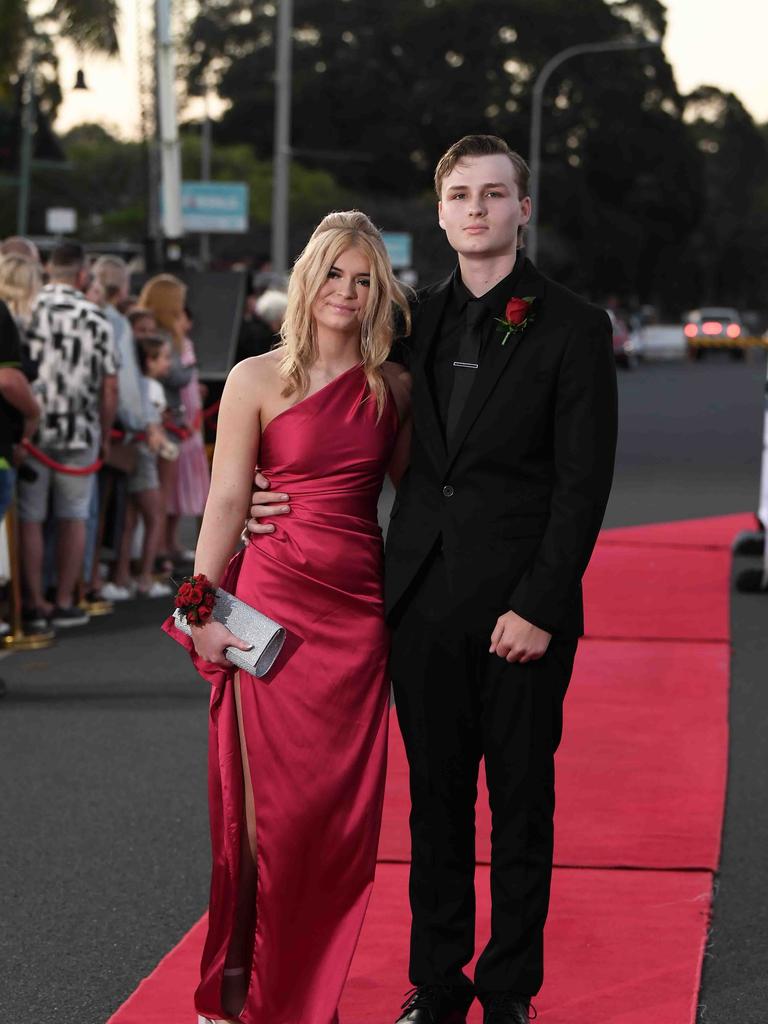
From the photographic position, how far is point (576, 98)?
2677 inches

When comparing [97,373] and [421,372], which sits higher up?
[421,372]

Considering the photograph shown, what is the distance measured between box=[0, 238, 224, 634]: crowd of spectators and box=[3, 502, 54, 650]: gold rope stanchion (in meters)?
0.10

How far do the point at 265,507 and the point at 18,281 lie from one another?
17.7 feet

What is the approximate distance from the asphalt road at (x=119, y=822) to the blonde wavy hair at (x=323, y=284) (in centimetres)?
167

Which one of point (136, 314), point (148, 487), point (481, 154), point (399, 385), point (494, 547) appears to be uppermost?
point (481, 154)

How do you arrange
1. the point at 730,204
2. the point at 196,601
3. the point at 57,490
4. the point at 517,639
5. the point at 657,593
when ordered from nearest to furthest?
the point at 517,639, the point at 196,601, the point at 57,490, the point at 657,593, the point at 730,204

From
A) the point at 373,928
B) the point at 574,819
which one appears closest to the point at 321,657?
the point at 373,928

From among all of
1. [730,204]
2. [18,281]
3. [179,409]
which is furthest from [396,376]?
[730,204]

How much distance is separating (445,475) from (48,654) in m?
5.43

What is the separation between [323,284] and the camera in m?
4.08

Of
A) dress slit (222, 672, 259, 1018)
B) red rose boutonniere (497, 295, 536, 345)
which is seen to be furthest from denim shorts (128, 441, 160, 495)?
red rose boutonniere (497, 295, 536, 345)

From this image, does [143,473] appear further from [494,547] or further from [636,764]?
[494,547]

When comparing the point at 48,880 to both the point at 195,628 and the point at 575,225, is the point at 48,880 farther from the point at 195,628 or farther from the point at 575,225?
the point at 575,225

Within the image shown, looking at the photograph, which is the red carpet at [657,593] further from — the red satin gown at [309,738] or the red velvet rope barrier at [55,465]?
the red satin gown at [309,738]
